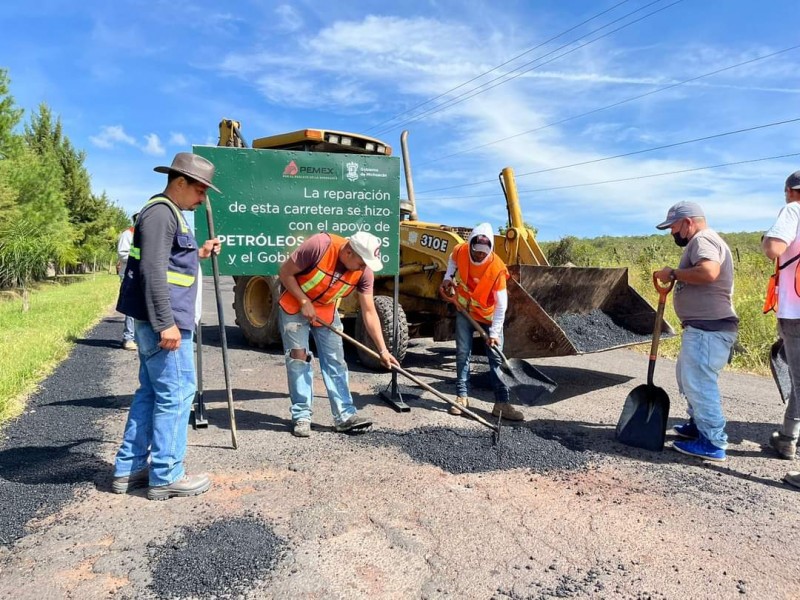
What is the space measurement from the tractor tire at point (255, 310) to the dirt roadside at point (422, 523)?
130 inches

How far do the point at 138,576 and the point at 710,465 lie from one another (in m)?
3.60

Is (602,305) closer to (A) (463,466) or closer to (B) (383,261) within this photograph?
(B) (383,261)

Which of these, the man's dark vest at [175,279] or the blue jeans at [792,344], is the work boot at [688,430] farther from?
the man's dark vest at [175,279]

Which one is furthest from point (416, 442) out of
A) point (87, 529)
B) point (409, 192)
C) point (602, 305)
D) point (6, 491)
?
point (409, 192)

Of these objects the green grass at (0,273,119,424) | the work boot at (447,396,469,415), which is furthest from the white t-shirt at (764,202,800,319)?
the green grass at (0,273,119,424)

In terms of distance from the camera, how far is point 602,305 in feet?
22.6

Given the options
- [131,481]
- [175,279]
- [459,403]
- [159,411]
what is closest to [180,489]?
[131,481]

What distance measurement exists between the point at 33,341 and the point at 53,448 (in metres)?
4.51

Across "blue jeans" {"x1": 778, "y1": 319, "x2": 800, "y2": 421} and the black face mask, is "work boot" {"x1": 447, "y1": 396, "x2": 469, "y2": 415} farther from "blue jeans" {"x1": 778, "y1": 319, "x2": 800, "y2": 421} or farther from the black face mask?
"blue jeans" {"x1": 778, "y1": 319, "x2": 800, "y2": 421}

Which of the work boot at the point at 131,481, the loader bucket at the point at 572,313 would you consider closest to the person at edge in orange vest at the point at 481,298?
the loader bucket at the point at 572,313

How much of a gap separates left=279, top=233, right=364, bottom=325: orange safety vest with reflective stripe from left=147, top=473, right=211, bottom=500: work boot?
5.10ft

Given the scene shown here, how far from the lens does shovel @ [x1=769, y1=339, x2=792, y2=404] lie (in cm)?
434

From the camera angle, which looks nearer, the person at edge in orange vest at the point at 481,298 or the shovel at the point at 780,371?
the shovel at the point at 780,371

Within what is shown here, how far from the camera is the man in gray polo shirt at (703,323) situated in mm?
3891
